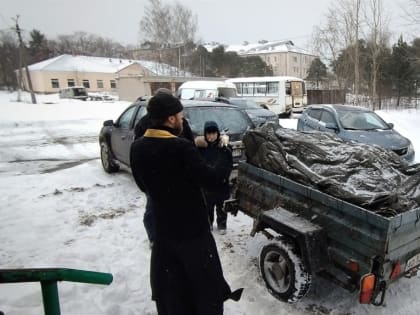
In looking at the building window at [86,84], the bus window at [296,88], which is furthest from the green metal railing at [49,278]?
the building window at [86,84]

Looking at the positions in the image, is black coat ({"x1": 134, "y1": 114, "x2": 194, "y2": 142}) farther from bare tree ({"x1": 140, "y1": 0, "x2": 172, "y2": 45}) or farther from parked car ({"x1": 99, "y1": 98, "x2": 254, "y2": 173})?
bare tree ({"x1": 140, "y1": 0, "x2": 172, "y2": 45})

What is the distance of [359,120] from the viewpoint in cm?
862

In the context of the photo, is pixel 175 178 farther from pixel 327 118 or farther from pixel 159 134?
pixel 327 118

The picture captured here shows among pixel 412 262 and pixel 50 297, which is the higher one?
pixel 50 297

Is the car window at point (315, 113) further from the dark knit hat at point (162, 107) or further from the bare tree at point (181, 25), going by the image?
the bare tree at point (181, 25)

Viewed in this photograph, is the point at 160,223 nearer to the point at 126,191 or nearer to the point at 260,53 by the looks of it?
the point at 126,191

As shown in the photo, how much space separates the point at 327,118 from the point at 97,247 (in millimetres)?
6651

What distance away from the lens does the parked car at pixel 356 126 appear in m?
7.63

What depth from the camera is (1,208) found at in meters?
5.81

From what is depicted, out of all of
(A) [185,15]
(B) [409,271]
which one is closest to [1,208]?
(B) [409,271]

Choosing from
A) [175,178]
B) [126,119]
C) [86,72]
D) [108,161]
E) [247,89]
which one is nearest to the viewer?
[175,178]

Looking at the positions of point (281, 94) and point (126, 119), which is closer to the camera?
point (126, 119)

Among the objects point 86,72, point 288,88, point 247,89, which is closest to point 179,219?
point 288,88

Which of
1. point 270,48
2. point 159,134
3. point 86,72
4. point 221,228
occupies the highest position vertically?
point 270,48
